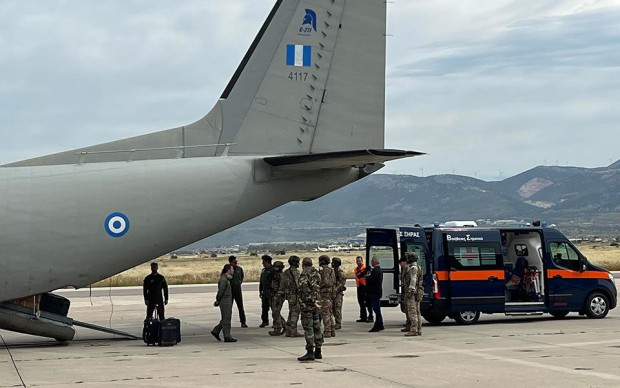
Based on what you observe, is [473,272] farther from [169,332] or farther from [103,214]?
[103,214]

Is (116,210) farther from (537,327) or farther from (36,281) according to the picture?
(537,327)

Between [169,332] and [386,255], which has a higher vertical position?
[386,255]

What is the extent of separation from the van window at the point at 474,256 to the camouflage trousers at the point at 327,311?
358 cm

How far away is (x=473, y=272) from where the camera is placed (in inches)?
789

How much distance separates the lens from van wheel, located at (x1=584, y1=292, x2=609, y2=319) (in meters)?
21.1

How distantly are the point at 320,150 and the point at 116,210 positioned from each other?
4734 millimetres

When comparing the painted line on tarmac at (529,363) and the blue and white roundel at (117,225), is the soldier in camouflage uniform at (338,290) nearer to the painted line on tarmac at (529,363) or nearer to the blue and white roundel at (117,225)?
the painted line on tarmac at (529,363)

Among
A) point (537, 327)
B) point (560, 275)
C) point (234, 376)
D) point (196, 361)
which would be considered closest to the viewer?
point (234, 376)

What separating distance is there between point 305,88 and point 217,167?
2744 millimetres

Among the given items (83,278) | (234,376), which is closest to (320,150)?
(83,278)

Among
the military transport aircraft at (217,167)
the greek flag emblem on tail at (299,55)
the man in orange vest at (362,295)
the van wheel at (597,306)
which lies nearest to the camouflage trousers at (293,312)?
the military transport aircraft at (217,167)

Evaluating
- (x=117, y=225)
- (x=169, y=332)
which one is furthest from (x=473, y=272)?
(x=117, y=225)

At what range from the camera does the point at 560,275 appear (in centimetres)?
2075

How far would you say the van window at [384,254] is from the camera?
2098 cm
